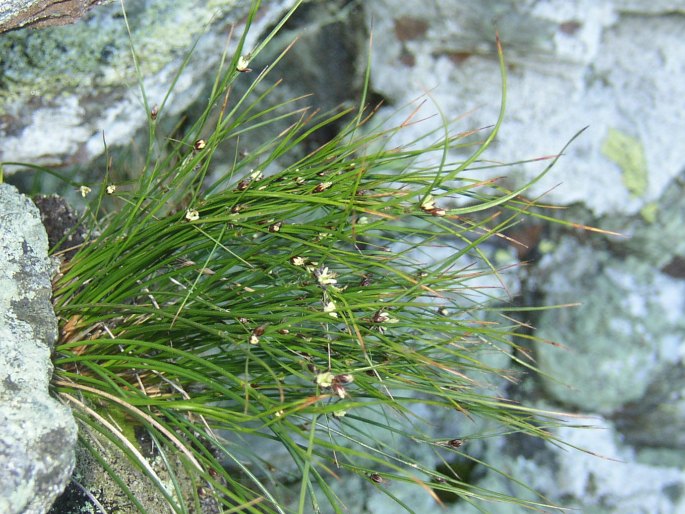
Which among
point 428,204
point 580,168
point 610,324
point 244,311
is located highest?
point 428,204

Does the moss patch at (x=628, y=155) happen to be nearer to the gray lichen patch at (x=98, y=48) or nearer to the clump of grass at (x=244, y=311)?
the clump of grass at (x=244, y=311)

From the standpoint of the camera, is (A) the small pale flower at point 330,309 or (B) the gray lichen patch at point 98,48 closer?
(A) the small pale flower at point 330,309

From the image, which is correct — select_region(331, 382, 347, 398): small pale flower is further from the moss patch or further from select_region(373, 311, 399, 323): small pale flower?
the moss patch

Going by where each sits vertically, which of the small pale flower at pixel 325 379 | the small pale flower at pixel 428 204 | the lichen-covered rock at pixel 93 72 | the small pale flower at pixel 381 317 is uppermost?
the lichen-covered rock at pixel 93 72

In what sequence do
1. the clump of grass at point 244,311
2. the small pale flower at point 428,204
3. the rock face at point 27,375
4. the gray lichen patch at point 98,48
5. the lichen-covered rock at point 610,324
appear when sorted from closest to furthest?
the rock face at point 27,375 < the small pale flower at point 428,204 < the clump of grass at point 244,311 < the gray lichen patch at point 98,48 < the lichen-covered rock at point 610,324

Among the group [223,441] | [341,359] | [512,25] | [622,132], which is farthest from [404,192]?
[622,132]

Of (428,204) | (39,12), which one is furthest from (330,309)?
(39,12)

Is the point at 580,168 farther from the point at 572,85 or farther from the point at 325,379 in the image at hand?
the point at 325,379

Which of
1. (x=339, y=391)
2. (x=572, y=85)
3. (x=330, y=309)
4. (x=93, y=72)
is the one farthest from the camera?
(x=572, y=85)

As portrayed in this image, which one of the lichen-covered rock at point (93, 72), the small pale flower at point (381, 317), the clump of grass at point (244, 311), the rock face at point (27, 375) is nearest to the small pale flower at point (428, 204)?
the clump of grass at point (244, 311)
